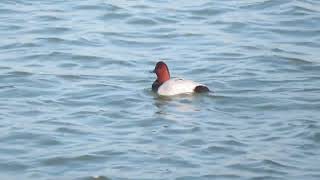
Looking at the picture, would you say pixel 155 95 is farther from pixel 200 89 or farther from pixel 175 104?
pixel 200 89

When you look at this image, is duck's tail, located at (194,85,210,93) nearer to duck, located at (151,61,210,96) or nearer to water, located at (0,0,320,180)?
duck, located at (151,61,210,96)

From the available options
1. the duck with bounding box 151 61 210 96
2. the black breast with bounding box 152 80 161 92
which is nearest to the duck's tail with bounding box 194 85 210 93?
the duck with bounding box 151 61 210 96

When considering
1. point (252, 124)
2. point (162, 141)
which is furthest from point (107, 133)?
point (252, 124)

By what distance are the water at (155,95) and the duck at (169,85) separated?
118 mm

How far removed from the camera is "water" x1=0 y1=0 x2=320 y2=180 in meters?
10.8

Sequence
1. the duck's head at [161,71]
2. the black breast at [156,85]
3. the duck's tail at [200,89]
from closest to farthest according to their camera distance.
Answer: the duck's tail at [200,89] → the black breast at [156,85] → the duck's head at [161,71]

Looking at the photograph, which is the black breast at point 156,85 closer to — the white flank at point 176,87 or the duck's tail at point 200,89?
the white flank at point 176,87

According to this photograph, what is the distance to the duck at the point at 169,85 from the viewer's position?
44.2 ft

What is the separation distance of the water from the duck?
12cm

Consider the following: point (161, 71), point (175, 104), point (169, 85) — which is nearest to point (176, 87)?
point (169, 85)

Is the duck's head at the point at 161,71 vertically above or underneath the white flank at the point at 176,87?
above

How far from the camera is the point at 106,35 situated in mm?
17234

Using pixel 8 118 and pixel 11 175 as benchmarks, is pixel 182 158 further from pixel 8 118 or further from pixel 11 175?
pixel 8 118

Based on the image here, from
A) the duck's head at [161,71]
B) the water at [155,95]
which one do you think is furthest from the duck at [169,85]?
the water at [155,95]
